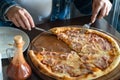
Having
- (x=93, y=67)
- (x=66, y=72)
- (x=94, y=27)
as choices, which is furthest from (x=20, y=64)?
(x=94, y=27)

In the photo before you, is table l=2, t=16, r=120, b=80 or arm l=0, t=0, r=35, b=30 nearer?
arm l=0, t=0, r=35, b=30

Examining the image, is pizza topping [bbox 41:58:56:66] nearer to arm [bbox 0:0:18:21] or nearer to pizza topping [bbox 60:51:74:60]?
pizza topping [bbox 60:51:74:60]

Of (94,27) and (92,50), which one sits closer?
(92,50)

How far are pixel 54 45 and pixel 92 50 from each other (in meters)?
0.16

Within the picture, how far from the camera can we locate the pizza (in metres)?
0.98

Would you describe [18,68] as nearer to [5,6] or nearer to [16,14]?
[16,14]

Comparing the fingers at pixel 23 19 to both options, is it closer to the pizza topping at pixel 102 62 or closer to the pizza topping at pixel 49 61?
the pizza topping at pixel 49 61

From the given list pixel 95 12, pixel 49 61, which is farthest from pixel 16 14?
pixel 95 12

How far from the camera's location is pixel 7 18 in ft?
4.03

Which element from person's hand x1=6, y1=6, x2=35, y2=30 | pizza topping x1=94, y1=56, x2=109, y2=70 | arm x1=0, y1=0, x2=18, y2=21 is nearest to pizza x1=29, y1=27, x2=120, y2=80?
pizza topping x1=94, y1=56, x2=109, y2=70

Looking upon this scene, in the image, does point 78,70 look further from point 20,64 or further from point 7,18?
point 7,18

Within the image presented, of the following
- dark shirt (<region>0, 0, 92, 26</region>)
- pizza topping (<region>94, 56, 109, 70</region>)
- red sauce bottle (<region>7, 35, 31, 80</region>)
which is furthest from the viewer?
dark shirt (<region>0, 0, 92, 26</region>)

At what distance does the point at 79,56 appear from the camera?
1085mm

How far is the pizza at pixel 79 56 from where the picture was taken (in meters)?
0.98
